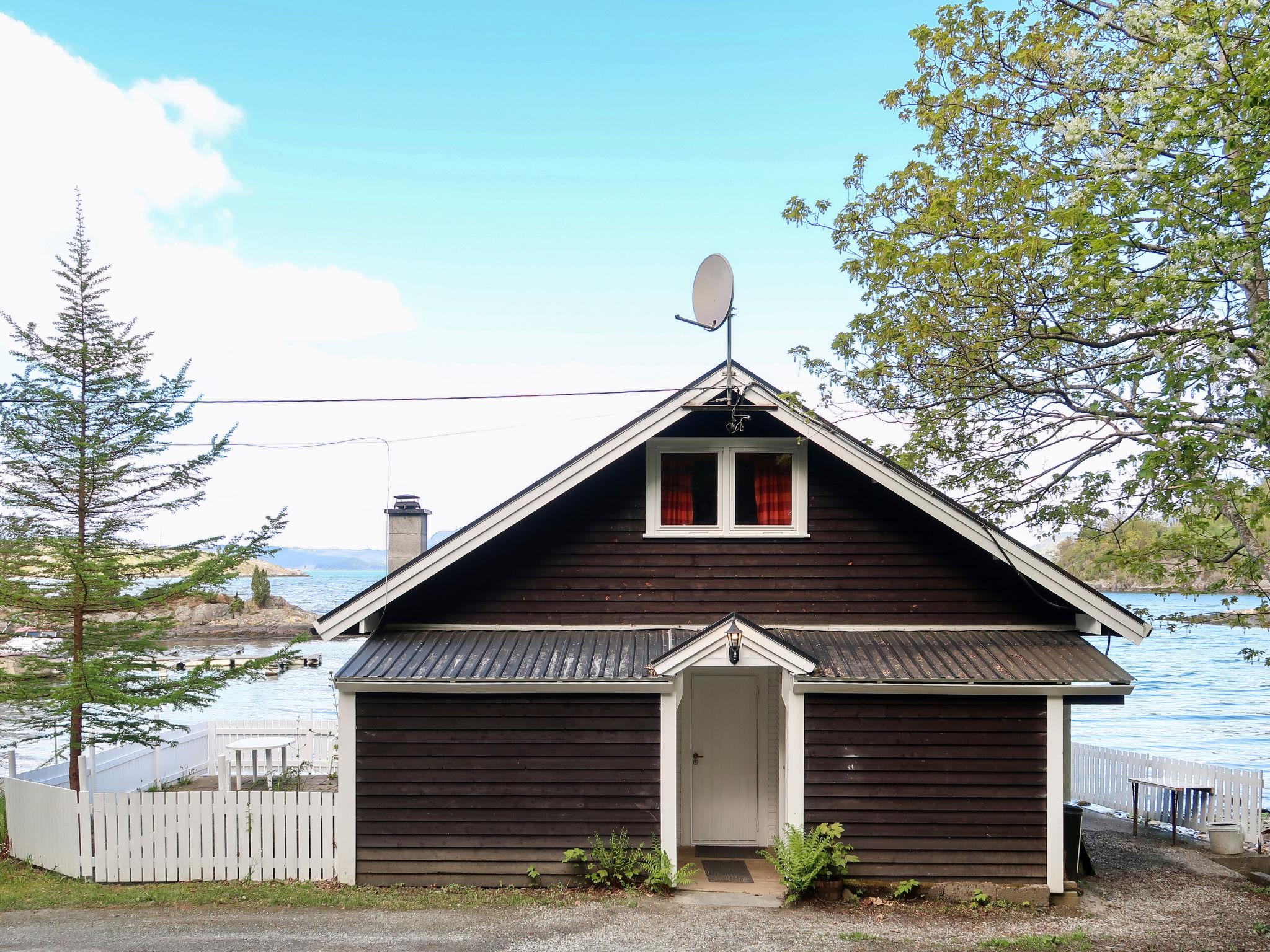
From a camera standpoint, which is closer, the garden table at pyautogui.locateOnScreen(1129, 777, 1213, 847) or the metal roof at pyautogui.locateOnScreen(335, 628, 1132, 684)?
the metal roof at pyautogui.locateOnScreen(335, 628, 1132, 684)

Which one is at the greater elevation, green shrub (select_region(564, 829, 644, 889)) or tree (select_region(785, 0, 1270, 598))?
tree (select_region(785, 0, 1270, 598))

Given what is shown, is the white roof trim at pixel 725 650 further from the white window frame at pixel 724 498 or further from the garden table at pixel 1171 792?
the garden table at pixel 1171 792

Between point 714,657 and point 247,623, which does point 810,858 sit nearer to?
point 714,657

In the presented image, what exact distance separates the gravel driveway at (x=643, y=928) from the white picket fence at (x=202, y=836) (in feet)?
2.95

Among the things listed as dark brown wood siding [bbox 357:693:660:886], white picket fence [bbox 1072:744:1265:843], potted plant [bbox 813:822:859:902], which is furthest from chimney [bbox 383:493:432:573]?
white picket fence [bbox 1072:744:1265:843]

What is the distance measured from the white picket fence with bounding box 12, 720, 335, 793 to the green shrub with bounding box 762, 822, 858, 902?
9504mm

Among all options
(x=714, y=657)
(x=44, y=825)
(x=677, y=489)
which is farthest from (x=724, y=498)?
(x=44, y=825)

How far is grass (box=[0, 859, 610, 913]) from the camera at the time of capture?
920 cm

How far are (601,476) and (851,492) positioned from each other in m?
Result: 3.06

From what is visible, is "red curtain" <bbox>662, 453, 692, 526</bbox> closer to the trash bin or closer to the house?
the house

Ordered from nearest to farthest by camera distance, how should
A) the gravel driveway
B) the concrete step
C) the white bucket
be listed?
1. the gravel driveway
2. the concrete step
3. the white bucket

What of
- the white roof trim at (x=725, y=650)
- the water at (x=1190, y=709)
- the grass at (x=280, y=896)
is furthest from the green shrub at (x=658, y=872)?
the water at (x=1190, y=709)

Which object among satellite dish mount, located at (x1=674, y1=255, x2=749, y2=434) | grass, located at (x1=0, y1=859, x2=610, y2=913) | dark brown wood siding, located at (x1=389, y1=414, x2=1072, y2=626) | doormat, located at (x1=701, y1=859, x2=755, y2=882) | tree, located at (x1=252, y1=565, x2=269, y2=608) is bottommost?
tree, located at (x1=252, y1=565, x2=269, y2=608)

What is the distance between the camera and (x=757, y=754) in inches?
449
